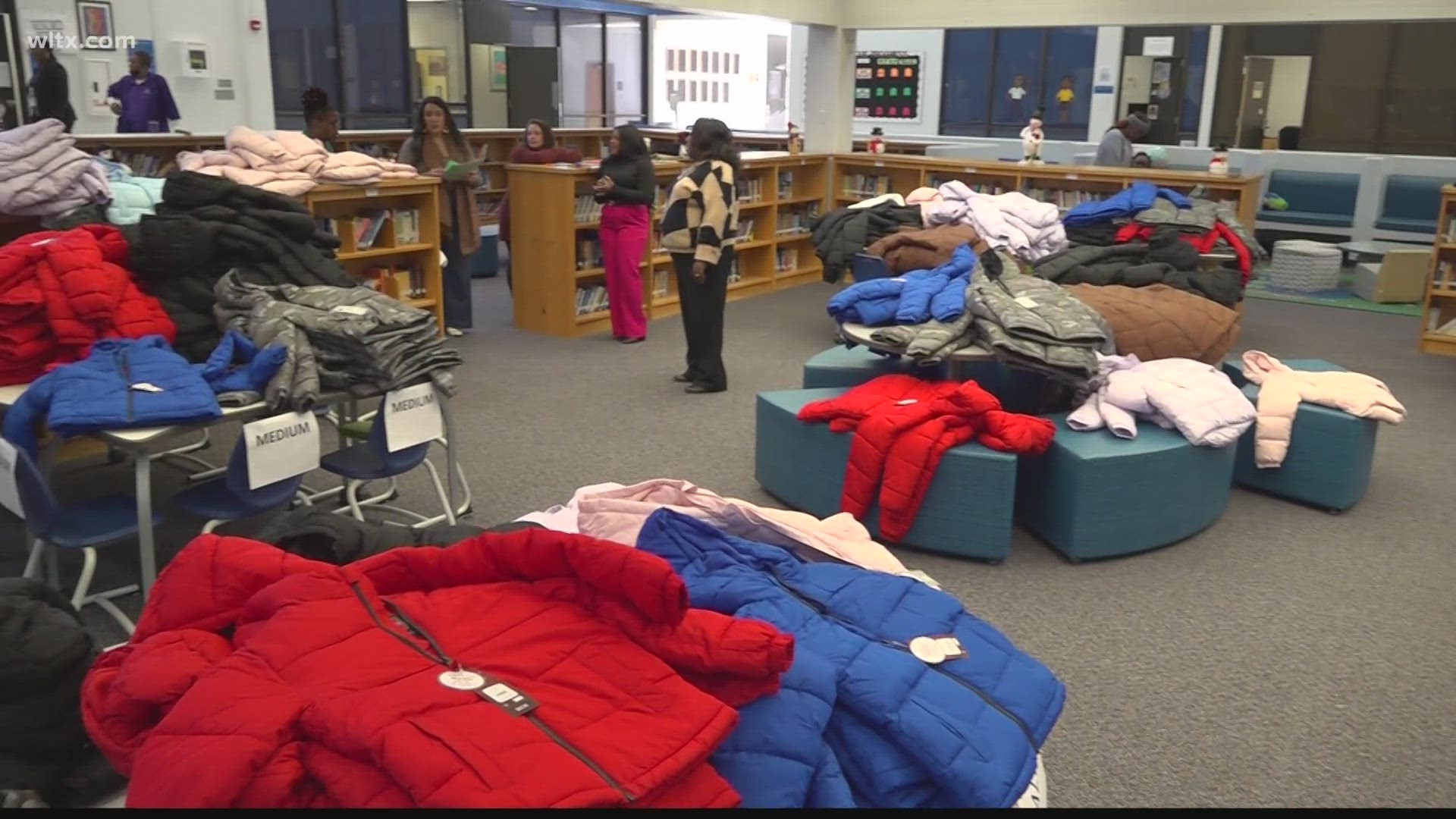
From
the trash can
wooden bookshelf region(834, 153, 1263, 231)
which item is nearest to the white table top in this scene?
wooden bookshelf region(834, 153, 1263, 231)

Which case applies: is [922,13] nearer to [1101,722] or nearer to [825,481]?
[825,481]

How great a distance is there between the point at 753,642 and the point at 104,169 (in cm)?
460

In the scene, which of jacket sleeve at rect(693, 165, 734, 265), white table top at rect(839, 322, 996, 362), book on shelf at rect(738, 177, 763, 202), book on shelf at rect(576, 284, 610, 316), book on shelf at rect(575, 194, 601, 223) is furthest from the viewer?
book on shelf at rect(738, 177, 763, 202)

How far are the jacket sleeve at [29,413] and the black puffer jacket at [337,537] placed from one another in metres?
1.45

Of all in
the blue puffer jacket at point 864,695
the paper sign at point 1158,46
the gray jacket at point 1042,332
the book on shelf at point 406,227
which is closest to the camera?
the blue puffer jacket at point 864,695

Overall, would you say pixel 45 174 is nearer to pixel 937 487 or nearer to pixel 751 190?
pixel 937 487

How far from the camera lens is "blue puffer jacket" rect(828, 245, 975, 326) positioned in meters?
5.04

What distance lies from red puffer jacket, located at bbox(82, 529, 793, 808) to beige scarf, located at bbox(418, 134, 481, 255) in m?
6.21

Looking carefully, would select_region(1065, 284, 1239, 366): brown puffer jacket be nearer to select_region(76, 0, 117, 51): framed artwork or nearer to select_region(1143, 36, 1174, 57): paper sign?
select_region(76, 0, 117, 51): framed artwork

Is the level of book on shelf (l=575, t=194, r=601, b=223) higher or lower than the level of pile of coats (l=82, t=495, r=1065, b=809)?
higher

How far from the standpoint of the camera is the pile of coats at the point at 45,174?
15.5ft

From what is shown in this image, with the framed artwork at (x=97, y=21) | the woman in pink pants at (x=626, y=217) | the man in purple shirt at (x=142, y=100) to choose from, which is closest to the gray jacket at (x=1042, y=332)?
the woman in pink pants at (x=626, y=217)

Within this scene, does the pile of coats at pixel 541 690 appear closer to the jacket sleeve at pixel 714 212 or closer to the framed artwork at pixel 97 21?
the jacket sleeve at pixel 714 212

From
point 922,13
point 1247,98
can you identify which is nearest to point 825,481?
point 922,13
